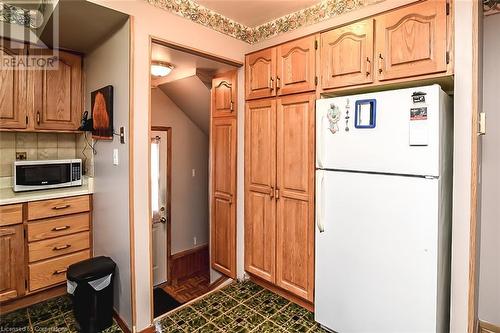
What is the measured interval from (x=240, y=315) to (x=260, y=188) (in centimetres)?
106

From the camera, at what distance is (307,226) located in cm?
226

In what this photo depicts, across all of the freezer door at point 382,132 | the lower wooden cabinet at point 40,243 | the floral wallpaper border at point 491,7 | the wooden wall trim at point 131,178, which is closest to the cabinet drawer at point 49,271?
the lower wooden cabinet at point 40,243

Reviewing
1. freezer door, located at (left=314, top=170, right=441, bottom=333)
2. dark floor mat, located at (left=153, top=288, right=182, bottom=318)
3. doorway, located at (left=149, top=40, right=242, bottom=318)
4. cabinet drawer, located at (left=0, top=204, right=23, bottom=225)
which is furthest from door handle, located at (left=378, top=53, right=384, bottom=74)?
dark floor mat, located at (left=153, top=288, right=182, bottom=318)

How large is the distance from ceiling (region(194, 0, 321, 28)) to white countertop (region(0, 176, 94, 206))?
6.28ft

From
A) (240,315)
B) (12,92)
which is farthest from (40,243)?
(240,315)

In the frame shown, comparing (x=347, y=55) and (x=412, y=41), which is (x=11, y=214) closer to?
(x=347, y=55)

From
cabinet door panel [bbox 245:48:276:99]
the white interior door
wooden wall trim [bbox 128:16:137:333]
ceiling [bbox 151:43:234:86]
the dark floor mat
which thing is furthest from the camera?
the white interior door

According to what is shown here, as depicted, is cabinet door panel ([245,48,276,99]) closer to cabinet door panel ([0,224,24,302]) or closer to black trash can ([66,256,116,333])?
black trash can ([66,256,116,333])

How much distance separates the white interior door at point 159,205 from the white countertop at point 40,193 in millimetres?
1213

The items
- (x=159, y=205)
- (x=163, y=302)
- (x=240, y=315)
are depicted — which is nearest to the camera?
(x=240, y=315)

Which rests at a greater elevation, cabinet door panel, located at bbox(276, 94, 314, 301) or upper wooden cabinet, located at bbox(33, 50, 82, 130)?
upper wooden cabinet, located at bbox(33, 50, 82, 130)

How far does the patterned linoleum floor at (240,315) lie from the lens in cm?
212

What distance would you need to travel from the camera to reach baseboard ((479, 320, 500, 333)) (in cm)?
205

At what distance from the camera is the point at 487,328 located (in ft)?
6.81
